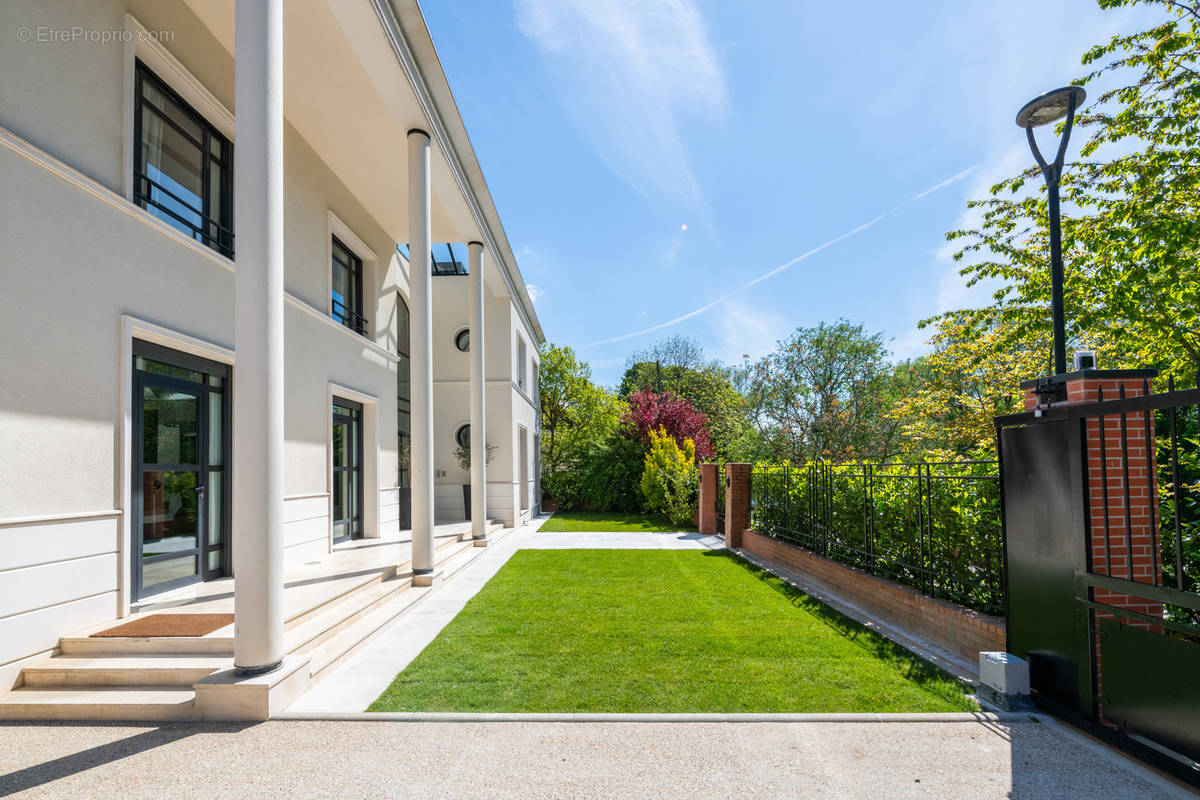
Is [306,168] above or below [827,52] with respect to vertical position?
below

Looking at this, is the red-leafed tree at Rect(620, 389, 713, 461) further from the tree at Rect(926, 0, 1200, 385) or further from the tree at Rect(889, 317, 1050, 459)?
the tree at Rect(926, 0, 1200, 385)

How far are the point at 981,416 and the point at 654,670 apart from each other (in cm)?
1588

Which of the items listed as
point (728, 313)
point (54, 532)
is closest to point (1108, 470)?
point (54, 532)

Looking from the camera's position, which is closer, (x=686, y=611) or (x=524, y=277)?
(x=686, y=611)

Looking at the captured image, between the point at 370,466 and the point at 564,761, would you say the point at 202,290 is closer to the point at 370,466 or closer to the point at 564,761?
the point at 370,466

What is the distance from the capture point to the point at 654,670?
14.1 ft

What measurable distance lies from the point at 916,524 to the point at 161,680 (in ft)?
21.1

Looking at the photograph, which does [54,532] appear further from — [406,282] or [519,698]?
[406,282]

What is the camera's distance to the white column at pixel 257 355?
362cm

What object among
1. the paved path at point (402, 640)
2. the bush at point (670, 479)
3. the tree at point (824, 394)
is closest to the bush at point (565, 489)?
the bush at point (670, 479)

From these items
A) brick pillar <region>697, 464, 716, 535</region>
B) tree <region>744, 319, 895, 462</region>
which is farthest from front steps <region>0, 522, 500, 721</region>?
tree <region>744, 319, 895, 462</region>

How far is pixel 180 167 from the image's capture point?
5812 mm

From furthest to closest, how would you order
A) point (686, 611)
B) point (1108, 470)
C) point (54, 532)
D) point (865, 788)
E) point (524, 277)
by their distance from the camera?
point (524, 277), point (686, 611), point (54, 532), point (1108, 470), point (865, 788)

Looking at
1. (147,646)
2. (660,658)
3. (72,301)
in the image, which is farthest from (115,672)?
(660,658)
